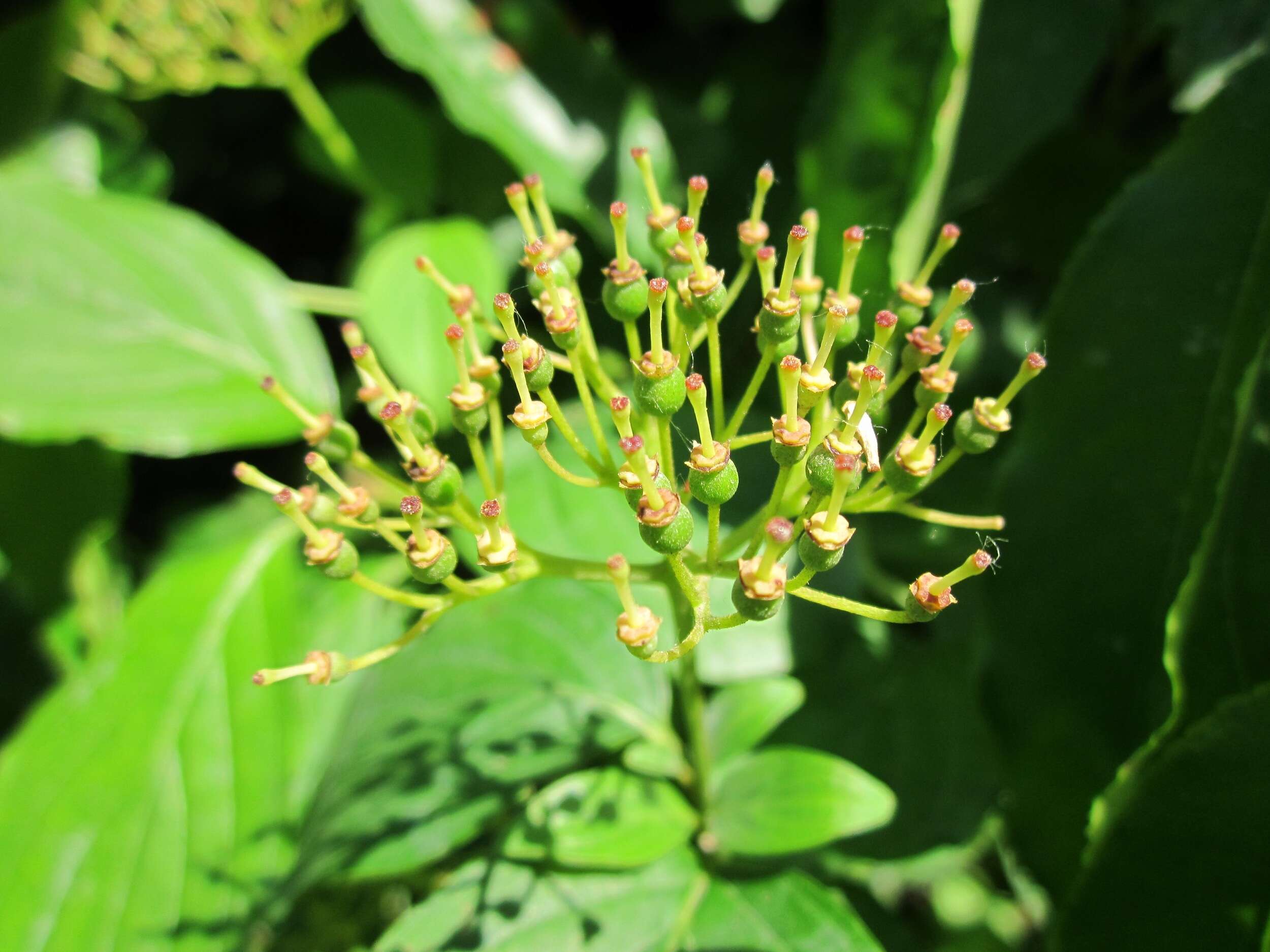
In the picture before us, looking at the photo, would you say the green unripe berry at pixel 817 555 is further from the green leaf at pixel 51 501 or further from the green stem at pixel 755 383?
the green leaf at pixel 51 501

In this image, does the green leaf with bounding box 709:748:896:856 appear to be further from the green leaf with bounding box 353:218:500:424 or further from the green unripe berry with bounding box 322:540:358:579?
the green leaf with bounding box 353:218:500:424

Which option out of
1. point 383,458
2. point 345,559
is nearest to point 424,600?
point 345,559

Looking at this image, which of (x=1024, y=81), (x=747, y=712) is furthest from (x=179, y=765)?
(x=1024, y=81)

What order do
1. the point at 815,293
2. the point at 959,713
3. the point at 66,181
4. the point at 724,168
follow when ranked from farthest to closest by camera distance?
1. the point at 66,181
2. the point at 724,168
3. the point at 959,713
4. the point at 815,293

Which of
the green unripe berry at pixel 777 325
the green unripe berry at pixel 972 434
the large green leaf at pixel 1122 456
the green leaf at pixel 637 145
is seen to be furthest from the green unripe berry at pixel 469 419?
the green leaf at pixel 637 145

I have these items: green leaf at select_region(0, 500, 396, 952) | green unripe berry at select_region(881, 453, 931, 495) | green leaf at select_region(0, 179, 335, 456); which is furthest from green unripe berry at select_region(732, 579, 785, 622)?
green leaf at select_region(0, 179, 335, 456)

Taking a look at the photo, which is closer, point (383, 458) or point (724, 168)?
point (724, 168)

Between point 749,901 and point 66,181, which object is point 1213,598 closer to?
point 749,901
